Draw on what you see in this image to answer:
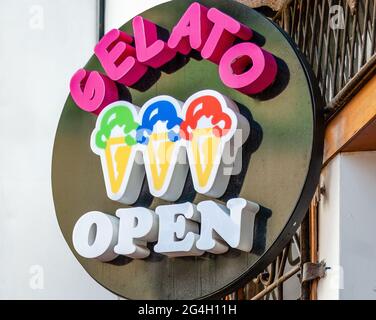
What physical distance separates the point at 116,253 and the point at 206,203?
79cm

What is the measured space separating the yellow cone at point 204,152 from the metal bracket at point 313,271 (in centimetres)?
84

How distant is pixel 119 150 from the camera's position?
230 inches

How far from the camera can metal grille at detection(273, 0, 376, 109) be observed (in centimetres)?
516

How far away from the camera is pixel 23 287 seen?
25.0 ft

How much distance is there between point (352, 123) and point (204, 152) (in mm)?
939

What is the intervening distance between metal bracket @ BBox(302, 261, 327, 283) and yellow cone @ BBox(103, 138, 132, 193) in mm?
1324

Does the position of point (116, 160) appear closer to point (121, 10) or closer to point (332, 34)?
point (332, 34)

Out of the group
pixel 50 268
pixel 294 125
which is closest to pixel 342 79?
pixel 294 125

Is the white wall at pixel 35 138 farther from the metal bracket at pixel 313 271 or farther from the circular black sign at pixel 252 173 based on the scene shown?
the metal bracket at pixel 313 271

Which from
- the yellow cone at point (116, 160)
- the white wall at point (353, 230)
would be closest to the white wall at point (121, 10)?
the yellow cone at point (116, 160)

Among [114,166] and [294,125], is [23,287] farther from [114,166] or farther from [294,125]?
[294,125]

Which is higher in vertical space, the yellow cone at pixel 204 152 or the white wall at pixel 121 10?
the white wall at pixel 121 10

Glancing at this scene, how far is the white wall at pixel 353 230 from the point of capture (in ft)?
16.6

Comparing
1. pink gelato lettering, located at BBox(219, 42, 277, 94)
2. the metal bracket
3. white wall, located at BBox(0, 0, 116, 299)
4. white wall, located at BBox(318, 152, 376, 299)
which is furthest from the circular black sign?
white wall, located at BBox(0, 0, 116, 299)
